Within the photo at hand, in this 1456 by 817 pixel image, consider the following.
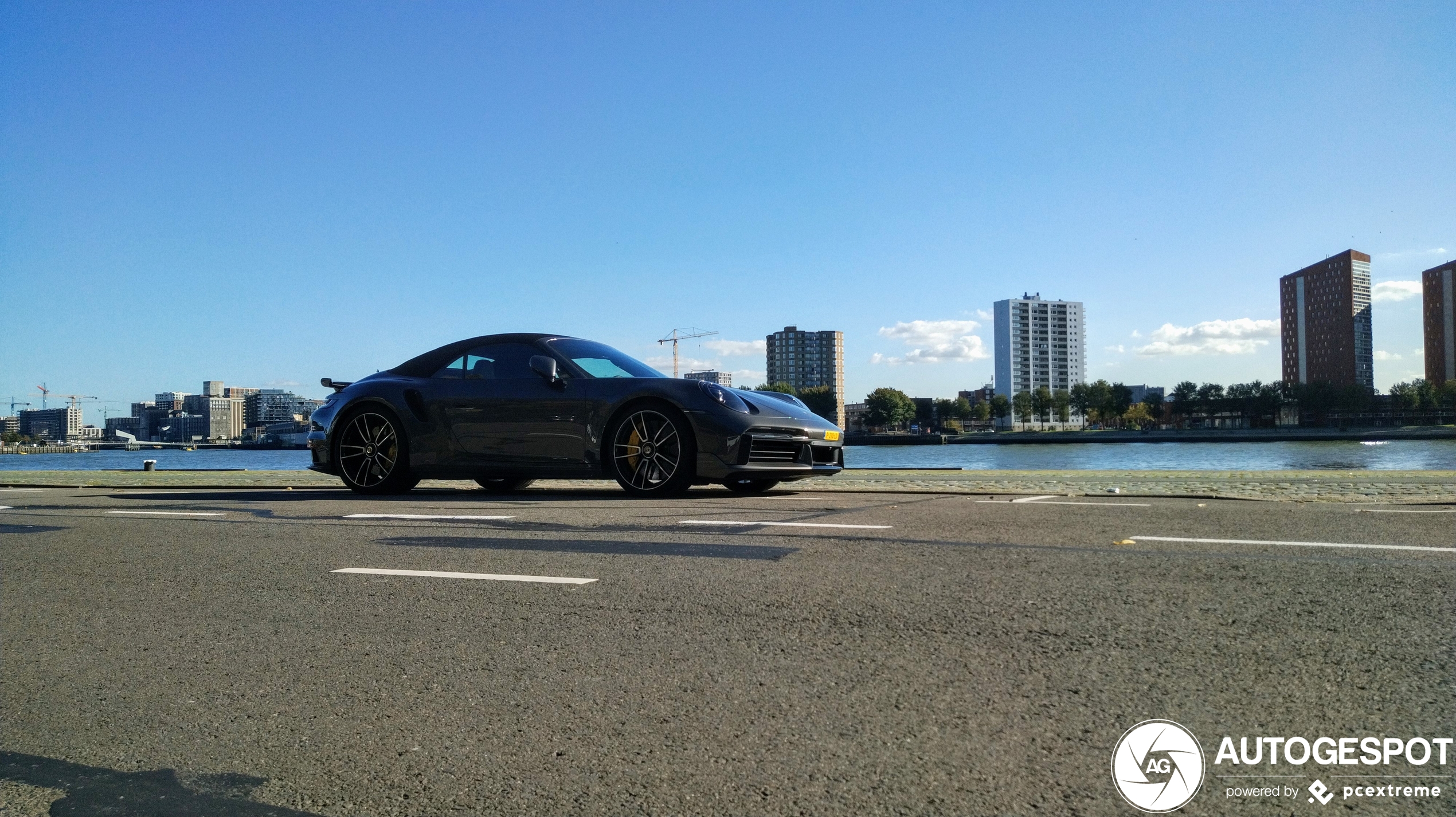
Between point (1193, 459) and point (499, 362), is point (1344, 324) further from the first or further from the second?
point (499, 362)

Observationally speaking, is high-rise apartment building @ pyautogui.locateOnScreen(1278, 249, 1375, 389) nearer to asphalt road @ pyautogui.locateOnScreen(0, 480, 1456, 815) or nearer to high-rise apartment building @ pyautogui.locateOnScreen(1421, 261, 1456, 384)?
high-rise apartment building @ pyautogui.locateOnScreen(1421, 261, 1456, 384)

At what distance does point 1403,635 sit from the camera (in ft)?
9.56

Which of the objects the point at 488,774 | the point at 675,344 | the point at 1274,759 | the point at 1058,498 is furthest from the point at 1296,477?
the point at 675,344

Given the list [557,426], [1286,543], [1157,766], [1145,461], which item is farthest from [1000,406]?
[1157,766]

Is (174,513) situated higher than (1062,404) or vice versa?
(1062,404)

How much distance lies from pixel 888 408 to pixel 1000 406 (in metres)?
22.7

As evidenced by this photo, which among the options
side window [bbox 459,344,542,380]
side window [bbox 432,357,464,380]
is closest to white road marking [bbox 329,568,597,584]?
side window [bbox 459,344,542,380]

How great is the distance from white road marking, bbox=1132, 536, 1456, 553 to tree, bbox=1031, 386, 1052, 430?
170 metres

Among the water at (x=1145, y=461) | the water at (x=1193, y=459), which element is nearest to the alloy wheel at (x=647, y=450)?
the water at (x=1145, y=461)

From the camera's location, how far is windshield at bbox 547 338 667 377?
356 inches

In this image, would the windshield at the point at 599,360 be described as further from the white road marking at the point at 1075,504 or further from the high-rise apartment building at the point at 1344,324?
the high-rise apartment building at the point at 1344,324

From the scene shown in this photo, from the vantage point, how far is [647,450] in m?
8.69

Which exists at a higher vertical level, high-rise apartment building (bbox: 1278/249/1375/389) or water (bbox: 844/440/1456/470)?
high-rise apartment building (bbox: 1278/249/1375/389)

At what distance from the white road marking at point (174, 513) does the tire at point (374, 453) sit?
1988 mm
